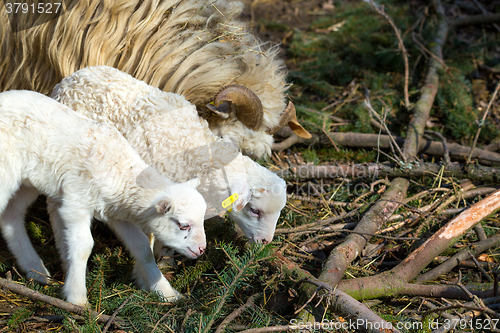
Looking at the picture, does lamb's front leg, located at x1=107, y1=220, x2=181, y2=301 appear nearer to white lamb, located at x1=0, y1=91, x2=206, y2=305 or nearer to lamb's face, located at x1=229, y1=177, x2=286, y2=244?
white lamb, located at x1=0, y1=91, x2=206, y2=305

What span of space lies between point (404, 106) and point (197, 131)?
335 centimetres

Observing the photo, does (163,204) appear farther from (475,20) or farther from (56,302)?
(475,20)

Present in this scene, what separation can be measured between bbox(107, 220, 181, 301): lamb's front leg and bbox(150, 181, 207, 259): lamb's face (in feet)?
0.95

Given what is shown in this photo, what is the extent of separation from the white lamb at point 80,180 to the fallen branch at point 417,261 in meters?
1.18

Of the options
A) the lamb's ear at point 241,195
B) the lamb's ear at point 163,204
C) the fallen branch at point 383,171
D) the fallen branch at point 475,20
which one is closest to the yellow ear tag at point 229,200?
the lamb's ear at point 241,195

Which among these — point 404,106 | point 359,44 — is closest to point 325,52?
point 359,44

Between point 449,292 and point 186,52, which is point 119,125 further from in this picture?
point 449,292

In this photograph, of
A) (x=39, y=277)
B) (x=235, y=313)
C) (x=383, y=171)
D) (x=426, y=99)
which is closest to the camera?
(x=235, y=313)

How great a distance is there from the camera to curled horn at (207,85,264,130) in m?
3.72

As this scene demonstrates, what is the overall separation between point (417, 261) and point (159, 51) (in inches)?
115

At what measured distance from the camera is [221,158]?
3.49 metres

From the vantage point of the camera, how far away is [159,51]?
4.02m

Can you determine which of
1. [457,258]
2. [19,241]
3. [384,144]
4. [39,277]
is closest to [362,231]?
[457,258]

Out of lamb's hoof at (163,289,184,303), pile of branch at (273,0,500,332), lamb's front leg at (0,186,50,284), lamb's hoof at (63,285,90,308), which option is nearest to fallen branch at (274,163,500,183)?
pile of branch at (273,0,500,332)
